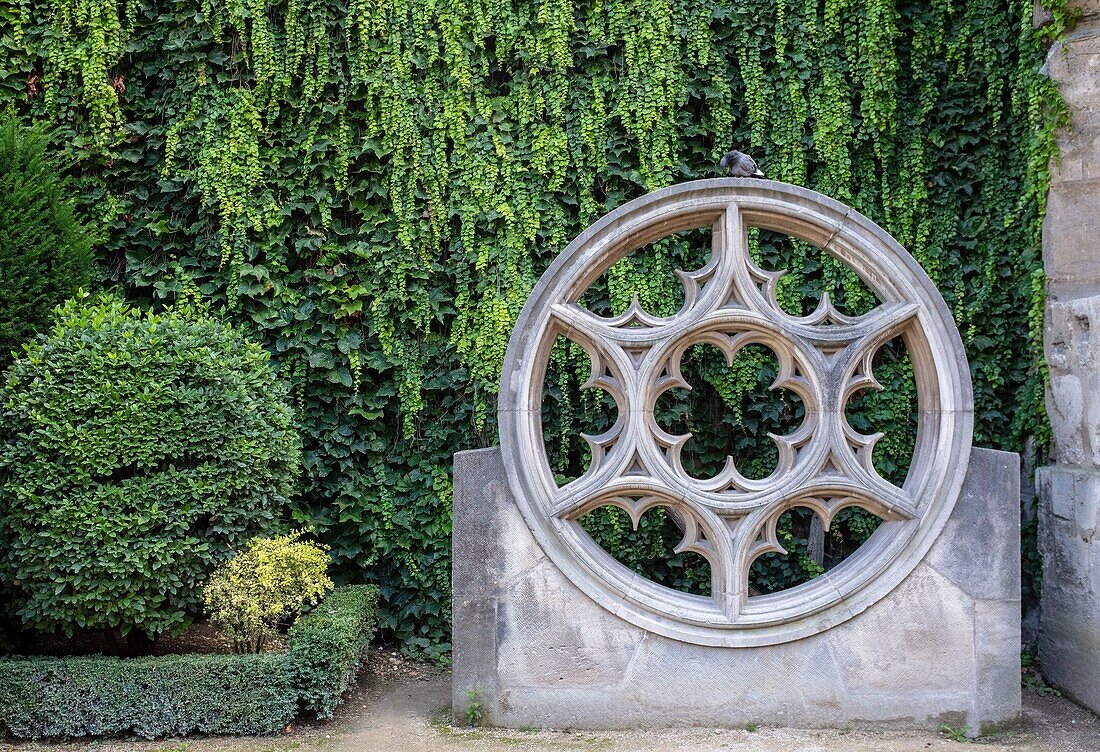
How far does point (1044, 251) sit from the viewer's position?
18.1ft

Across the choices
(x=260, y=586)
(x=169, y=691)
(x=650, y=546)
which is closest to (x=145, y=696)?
(x=169, y=691)

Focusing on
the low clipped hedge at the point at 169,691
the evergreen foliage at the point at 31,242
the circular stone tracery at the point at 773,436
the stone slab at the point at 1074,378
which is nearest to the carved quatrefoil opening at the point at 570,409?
the circular stone tracery at the point at 773,436

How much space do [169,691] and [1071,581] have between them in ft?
15.2

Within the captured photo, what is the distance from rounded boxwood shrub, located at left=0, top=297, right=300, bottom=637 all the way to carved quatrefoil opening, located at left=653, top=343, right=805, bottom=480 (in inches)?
105

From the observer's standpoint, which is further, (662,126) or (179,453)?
(662,126)

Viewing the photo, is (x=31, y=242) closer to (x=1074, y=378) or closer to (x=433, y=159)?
(x=433, y=159)

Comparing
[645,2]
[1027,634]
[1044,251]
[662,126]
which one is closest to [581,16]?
[645,2]

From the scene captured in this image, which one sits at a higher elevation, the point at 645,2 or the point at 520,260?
the point at 645,2

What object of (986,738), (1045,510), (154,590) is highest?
(1045,510)

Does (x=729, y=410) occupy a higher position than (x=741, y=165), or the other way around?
(x=741, y=165)

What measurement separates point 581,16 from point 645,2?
16.6 inches

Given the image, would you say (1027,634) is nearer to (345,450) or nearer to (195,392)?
(345,450)

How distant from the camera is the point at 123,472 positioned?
4.64 meters

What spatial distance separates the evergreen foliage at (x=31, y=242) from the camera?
16.4 ft
